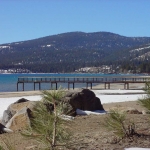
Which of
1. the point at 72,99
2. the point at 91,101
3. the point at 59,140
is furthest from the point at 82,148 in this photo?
the point at 91,101

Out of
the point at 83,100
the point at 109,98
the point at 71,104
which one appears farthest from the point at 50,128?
the point at 109,98

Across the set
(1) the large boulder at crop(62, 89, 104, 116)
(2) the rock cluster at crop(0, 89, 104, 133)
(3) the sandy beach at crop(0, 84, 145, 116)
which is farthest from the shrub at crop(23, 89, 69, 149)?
(3) the sandy beach at crop(0, 84, 145, 116)

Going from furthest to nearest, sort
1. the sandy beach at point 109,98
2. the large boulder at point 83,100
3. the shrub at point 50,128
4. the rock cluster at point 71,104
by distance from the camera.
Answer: the sandy beach at point 109,98
the large boulder at point 83,100
the rock cluster at point 71,104
the shrub at point 50,128

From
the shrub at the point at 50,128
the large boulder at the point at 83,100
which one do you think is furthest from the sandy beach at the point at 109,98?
the shrub at the point at 50,128

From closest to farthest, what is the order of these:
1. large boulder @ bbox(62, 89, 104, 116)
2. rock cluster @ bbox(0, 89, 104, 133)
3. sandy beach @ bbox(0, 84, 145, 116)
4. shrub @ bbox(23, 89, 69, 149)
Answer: shrub @ bbox(23, 89, 69, 149), rock cluster @ bbox(0, 89, 104, 133), large boulder @ bbox(62, 89, 104, 116), sandy beach @ bbox(0, 84, 145, 116)

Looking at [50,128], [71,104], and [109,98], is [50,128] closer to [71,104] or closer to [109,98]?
[71,104]

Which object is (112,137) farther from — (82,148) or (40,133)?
(40,133)

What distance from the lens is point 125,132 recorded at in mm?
6730

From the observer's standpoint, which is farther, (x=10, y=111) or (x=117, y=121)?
(x=10, y=111)

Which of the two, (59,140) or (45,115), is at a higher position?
(45,115)

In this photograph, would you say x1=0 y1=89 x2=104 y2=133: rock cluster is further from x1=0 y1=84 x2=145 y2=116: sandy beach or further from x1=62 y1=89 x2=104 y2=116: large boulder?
x1=0 y1=84 x2=145 y2=116: sandy beach

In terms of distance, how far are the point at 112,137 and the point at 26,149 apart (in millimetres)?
1465

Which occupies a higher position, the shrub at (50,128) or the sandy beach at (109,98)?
the shrub at (50,128)

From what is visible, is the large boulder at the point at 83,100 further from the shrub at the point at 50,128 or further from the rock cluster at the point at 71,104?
the shrub at the point at 50,128
